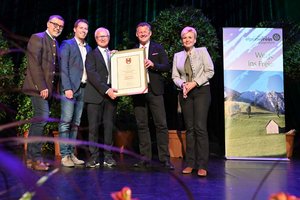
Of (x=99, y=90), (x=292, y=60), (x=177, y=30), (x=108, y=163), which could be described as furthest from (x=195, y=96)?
(x=292, y=60)

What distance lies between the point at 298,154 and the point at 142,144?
2.16 m

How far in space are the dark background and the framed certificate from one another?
6.84 feet

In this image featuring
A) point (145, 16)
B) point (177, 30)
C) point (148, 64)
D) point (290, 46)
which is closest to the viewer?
point (148, 64)

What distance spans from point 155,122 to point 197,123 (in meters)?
0.46

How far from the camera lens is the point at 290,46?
14.9 feet

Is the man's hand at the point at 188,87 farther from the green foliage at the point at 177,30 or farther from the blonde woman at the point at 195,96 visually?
the green foliage at the point at 177,30

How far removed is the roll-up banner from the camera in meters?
4.28

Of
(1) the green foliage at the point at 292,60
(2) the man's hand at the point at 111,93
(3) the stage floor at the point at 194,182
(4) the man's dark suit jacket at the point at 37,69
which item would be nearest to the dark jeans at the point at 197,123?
(3) the stage floor at the point at 194,182

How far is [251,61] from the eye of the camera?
430cm

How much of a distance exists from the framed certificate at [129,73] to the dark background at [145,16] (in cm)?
208

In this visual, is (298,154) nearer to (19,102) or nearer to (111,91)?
(111,91)

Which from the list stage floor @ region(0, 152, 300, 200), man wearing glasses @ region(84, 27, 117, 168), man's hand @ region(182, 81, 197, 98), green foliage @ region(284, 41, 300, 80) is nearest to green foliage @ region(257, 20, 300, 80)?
green foliage @ region(284, 41, 300, 80)

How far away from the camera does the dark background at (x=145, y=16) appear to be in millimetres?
5520

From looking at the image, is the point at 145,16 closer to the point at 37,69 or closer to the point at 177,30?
the point at 177,30
